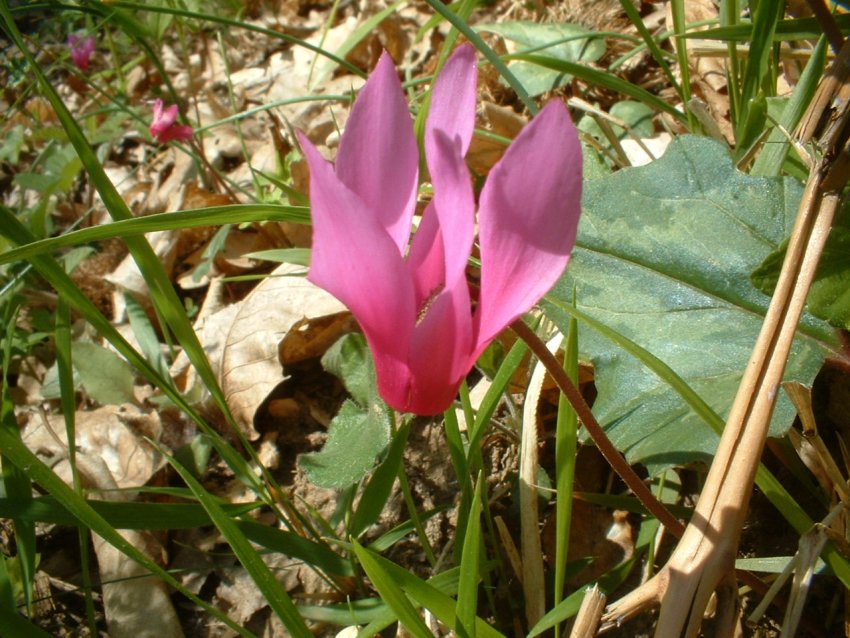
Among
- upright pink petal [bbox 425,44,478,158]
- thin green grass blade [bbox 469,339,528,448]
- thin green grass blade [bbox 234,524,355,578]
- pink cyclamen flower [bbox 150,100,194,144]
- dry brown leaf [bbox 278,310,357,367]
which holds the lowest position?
thin green grass blade [bbox 234,524,355,578]

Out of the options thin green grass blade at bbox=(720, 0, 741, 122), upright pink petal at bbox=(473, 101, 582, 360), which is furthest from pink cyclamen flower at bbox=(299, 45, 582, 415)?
thin green grass blade at bbox=(720, 0, 741, 122)

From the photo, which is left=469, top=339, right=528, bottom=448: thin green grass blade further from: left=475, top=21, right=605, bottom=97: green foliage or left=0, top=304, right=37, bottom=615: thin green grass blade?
left=475, top=21, right=605, bottom=97: green foliage

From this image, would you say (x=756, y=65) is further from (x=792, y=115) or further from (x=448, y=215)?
(x=448, y=215)

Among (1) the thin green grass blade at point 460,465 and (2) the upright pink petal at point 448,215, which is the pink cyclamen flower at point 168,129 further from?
(2) the upright pink petal at point 448,215

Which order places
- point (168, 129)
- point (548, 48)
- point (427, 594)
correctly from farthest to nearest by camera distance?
1. point (168, 129)
2. point (548, 48)
3. point (427, 594)

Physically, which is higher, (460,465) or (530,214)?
(530,214)

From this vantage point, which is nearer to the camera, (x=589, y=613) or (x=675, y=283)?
(x=589, y=613)

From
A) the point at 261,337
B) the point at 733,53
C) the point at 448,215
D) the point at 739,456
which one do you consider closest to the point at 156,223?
the point at 448,215

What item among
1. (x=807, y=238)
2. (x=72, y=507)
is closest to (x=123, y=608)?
(x=72, y=507)
